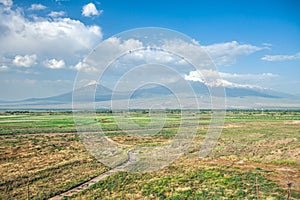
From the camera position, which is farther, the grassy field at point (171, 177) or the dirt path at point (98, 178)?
the dirt path at point (98, 178)

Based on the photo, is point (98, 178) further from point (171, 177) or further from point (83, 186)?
point (171, 177)

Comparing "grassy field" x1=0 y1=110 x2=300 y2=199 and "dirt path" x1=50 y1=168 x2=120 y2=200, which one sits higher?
"grassy field" x1=0 y1=110 x2=300 y2=199

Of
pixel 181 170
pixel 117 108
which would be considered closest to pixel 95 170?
pixel 181 170

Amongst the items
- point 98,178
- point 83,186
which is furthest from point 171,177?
point 83,186

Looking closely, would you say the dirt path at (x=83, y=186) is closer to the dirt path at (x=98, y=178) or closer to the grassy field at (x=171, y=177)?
the dirt path at (x=98, y=178)

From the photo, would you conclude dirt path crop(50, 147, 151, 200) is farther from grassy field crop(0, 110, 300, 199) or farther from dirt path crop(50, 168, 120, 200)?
grassy field crop(0, 110, 300, 199)

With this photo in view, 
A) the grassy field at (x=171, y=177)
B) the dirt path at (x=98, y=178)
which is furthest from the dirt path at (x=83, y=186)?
the grassy field at (x=171, y=177)

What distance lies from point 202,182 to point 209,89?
7030 mm

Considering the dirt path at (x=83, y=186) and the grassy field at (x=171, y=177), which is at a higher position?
the grassy field at (x=171, y=177)

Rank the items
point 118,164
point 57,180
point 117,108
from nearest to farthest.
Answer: point 117,108
point 57,180
point 118,164

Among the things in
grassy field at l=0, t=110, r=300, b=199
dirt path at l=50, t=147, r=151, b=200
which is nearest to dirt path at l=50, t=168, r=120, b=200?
dirt path at l=50, t=147, r=151, b=200

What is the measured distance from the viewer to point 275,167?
23188mm

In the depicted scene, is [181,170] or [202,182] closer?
Result: [202,182]

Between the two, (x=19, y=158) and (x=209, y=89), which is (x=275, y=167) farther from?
(x=19, y=158)
